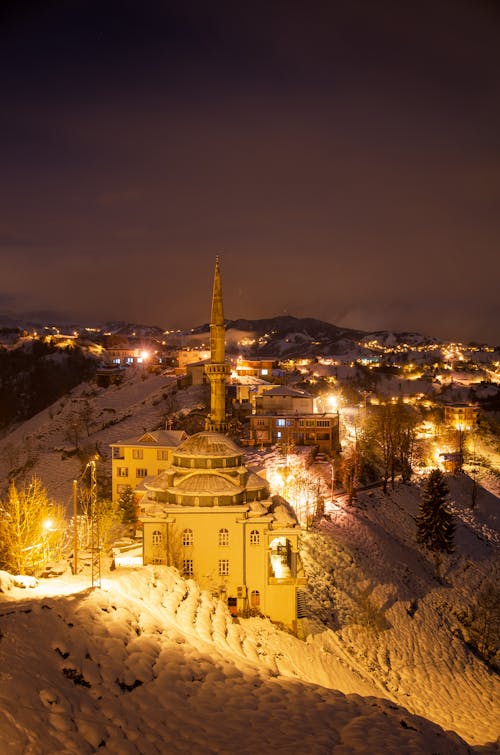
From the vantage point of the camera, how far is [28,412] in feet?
350

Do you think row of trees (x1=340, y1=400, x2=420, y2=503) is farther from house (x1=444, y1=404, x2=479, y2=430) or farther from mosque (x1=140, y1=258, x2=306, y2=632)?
house (x1=444, y1=404, x2=479, y2=430)

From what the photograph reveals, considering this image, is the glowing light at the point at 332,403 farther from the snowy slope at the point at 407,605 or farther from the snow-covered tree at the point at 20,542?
the snow-covered tree at the point at 20,542

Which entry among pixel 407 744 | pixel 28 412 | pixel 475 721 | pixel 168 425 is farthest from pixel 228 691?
pixel 28 412

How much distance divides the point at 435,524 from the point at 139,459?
82.5 feet

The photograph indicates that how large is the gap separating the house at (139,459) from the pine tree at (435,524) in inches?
842

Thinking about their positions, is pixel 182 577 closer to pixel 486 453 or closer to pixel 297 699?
pixel 297 699

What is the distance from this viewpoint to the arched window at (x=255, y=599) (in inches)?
1119

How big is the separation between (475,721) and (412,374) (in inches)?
4978

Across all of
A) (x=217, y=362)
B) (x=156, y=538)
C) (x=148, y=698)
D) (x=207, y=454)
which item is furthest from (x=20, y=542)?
(x=217, y=362)

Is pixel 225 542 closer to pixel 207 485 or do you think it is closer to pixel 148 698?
pixel 207 485

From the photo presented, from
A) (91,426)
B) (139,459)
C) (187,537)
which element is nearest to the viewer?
(187,537)

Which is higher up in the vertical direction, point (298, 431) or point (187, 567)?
point (298, 431)

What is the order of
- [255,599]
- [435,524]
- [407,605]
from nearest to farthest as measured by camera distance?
[255,599] → [407,605] → [435,524]

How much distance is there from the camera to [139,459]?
152 ft
